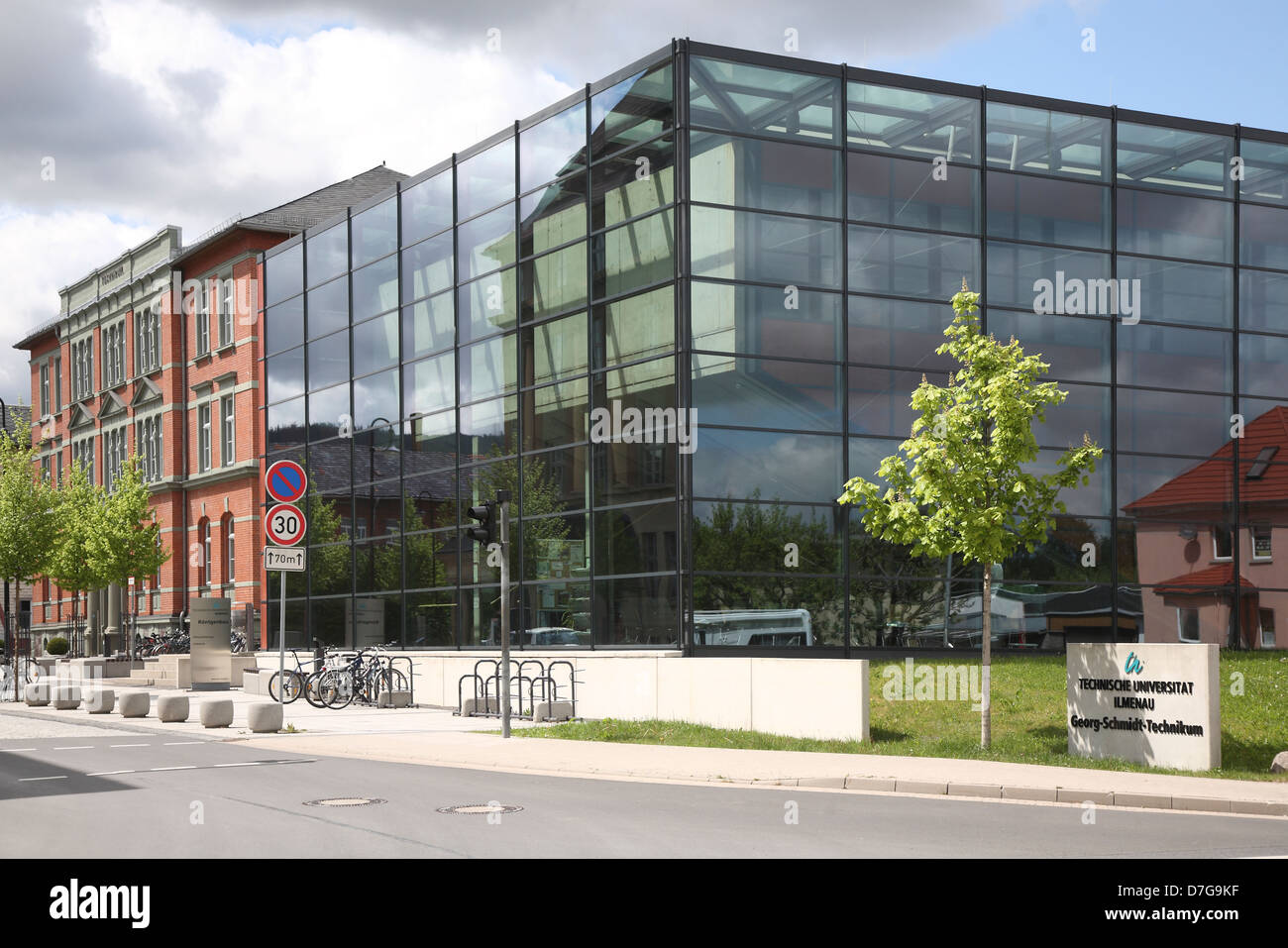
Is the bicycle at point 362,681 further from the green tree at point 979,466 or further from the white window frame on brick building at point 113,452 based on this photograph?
the white window frame on brick building at point 113,452

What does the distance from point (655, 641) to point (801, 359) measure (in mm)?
5486

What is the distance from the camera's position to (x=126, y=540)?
1693 inches

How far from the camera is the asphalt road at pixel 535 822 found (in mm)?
9703

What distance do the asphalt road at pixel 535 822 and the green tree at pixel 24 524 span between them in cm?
3431

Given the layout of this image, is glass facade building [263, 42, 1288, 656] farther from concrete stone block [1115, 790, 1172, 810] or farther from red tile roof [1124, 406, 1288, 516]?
concrete stone block [1115, 790, 1172, 810]

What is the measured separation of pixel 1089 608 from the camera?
25.6 meters

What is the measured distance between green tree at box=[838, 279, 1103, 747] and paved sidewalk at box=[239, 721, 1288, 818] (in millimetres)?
2468

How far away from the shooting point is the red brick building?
139 feet

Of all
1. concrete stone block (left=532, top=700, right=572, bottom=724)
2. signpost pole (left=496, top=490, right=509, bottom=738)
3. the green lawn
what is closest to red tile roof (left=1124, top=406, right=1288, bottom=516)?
the green lawn

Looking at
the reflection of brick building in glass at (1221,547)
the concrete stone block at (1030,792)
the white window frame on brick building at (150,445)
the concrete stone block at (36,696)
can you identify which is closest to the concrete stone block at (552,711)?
the concrete stone block at (1030,792)

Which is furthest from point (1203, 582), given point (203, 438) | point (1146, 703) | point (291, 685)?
point (203, 438)

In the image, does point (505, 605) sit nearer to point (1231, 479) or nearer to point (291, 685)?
point (291, 685)

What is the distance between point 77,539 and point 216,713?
26603 mm
